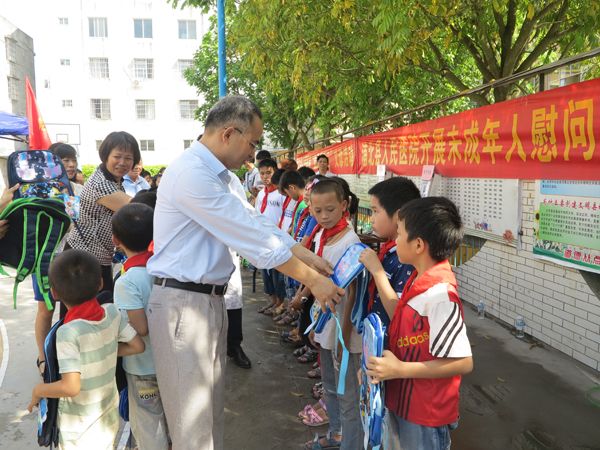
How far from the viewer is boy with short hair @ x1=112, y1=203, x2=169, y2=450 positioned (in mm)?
2305

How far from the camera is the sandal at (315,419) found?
128 inches

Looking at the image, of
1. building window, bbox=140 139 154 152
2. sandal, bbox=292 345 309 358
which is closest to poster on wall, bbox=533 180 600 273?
sandal, bbox=292 345 309 358

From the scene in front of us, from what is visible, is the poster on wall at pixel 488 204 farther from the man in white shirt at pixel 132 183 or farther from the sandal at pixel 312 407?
the man in white shirt at pixel 132 183

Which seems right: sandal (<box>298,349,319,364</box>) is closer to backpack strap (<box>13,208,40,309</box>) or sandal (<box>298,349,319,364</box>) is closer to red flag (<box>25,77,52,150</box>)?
backpack strap (<box>13,208,40,309</box>)

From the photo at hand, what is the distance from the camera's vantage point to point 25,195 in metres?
3.06

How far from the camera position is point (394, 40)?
175 inches

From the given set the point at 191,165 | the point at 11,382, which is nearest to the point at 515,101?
the point at 191,165

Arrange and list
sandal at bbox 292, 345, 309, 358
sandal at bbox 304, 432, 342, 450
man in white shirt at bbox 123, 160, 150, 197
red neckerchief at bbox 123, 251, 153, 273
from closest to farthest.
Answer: red neckerchief at bbox 123, 251, 153, 273
sandal at bbox 304, 432, 342, 450
sandal at bbox 292, 345, 309, 358
man in white shirt at bbox 123, 160, 150, 197

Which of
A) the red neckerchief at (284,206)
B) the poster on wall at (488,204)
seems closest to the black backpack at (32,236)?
the red neckerchief at (284,206)

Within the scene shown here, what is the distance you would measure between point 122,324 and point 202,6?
760cm

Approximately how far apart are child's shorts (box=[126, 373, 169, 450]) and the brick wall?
3086mm

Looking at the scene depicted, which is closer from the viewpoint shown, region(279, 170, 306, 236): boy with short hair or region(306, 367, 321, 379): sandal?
region(306, 367, 321, 379): sandal

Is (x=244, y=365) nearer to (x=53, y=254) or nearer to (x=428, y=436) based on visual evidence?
(x=53, y=254)

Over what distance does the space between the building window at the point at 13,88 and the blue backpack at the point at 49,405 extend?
24689 mm
